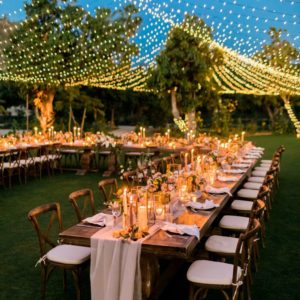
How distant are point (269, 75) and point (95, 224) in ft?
47.1

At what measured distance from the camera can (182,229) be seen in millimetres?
3568

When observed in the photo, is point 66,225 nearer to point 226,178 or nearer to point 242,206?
point 226,178

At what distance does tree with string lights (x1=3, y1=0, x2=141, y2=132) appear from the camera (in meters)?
17.1

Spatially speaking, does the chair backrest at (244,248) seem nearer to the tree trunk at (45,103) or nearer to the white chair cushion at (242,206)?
the white chair cushion at (242,206)

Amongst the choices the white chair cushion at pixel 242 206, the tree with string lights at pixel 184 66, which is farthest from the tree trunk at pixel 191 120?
the white chair cushion at pixel 242 206

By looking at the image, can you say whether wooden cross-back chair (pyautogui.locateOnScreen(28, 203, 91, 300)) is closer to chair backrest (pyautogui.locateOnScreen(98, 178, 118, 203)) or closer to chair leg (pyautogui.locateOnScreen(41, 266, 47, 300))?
chair leg (pyautogui.locateOnScreen(41, 266, 47, 300))

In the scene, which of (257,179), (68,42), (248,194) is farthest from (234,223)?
(68,42)

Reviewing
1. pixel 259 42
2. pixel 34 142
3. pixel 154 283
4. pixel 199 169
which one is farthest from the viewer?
pixel 34 142

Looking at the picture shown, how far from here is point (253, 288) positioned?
172 inches

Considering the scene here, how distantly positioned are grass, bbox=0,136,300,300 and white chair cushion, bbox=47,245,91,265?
0.47m

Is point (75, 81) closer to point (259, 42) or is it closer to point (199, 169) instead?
point (259, 42)

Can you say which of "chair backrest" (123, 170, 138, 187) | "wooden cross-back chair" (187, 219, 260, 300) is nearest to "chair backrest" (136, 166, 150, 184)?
"chair backrest" (123, 170, 138, 187)

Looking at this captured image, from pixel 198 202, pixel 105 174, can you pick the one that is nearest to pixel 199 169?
pixel 198 202

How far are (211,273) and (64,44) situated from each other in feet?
49.5
